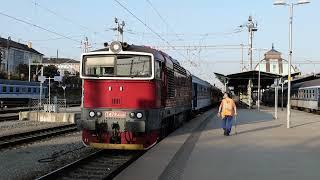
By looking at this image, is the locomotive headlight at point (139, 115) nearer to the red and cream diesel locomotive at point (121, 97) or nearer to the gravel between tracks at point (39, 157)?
the red and cream diesel locomotive at point (121, 97)

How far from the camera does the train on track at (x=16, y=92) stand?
4771 centimetres

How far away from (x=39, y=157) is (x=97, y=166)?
8.08ft

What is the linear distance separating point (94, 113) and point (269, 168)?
5.47m

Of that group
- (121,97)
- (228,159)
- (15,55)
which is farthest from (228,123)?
(15,55)

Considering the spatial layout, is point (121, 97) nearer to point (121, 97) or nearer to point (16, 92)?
point (121, 97)

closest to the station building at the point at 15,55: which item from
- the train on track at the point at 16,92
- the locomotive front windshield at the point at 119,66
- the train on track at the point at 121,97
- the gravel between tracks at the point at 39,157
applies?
the train on track at the point at 16,92

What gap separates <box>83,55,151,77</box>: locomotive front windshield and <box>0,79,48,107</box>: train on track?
35.0 meters

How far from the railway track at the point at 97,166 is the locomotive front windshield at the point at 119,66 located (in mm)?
2308

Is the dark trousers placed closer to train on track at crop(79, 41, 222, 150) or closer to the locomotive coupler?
train on track at crop(79, 41, 222, 150)

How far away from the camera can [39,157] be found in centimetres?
1386

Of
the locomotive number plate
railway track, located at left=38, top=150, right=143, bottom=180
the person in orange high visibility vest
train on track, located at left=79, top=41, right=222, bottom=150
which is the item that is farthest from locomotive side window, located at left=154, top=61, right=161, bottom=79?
the person in orange high visibility vest

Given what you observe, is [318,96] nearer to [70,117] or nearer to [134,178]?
A: [70,117]

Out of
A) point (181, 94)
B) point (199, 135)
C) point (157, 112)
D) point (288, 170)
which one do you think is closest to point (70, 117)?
point (181, 94)

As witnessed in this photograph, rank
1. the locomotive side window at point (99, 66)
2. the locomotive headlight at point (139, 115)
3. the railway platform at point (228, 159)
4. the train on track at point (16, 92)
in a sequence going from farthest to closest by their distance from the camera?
1. the train on track at point (16, 92)
2. the locomotive side window at point (99, 66)
3. the locomotive headlight at point (139, 115)
4. the railway platform at point (228, 159)
